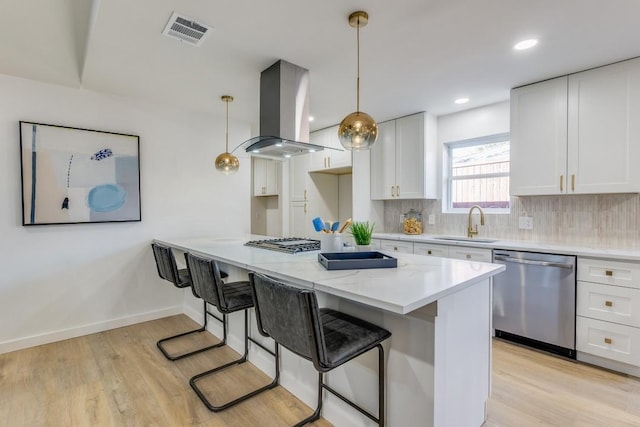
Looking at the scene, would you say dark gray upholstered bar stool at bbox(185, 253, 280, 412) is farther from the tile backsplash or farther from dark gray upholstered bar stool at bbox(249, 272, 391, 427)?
the tile backsplash

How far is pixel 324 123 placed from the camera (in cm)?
445

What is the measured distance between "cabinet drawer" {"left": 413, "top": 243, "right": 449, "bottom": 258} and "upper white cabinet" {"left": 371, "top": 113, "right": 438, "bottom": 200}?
671mm

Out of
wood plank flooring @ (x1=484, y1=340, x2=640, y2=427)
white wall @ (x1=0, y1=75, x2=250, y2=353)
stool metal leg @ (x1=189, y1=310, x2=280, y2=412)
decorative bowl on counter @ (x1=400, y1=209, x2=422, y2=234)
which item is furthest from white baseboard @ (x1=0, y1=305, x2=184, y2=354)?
wood plank flooring @ (x1=484, y1=340, x2=640, y2=427)

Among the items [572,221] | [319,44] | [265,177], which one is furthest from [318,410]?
[265,177]

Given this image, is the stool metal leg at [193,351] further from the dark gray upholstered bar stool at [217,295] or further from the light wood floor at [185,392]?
the dark gray upholstered bar stool at [217,295]

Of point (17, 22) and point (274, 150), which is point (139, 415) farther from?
point (17, 22)

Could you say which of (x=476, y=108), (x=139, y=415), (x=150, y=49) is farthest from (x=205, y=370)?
(x=476, y=108)

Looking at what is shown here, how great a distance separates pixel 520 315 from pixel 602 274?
0.70 metres

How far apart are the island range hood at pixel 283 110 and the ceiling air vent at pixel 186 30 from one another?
0.60 meters

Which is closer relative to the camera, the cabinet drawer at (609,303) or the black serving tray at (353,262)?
the black serving tray at (353,262)

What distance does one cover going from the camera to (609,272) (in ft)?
7.79

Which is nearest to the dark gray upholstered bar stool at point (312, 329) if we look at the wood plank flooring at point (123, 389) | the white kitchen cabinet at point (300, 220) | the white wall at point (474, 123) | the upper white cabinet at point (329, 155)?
the wood plank flooring at point (123, 389)

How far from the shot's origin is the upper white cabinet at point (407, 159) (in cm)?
383

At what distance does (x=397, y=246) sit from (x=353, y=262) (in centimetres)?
219
